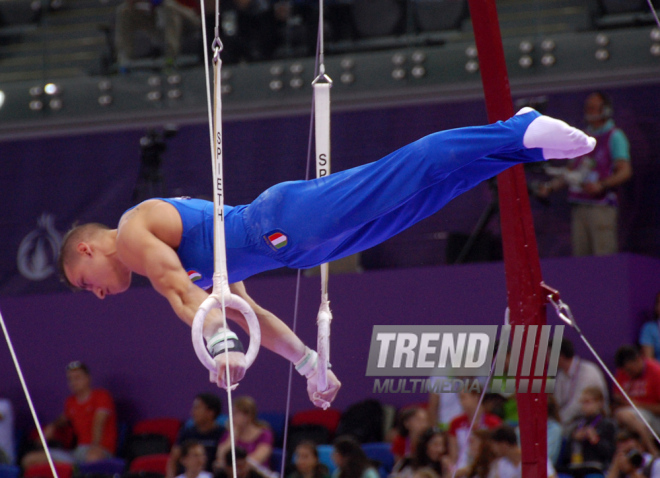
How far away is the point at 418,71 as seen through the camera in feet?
22.7

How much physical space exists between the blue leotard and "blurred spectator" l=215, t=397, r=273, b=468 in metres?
2.39

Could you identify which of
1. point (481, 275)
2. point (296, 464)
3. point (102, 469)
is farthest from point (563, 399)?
point (102, 469)

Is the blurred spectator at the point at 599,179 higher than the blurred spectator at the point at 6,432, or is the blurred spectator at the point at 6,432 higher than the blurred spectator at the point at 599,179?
the blurred spectator at the point at 599,179

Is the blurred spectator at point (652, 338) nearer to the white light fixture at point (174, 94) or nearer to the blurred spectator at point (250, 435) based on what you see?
the blurred spectator at point (250, 435)

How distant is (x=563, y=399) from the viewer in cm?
527

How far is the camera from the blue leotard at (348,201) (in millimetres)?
3133

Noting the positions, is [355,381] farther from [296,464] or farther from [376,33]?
[376,33]

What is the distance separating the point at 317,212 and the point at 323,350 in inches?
18.3

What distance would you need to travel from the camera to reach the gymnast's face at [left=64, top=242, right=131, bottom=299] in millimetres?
3201

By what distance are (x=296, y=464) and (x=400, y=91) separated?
2974 millimetres

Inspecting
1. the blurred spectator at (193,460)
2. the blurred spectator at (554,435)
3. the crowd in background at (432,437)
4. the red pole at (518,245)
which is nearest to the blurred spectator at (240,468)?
the crowd in background at (432,437)

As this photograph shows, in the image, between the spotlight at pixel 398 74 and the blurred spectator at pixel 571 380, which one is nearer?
the blurred spectator at pixel 571 380

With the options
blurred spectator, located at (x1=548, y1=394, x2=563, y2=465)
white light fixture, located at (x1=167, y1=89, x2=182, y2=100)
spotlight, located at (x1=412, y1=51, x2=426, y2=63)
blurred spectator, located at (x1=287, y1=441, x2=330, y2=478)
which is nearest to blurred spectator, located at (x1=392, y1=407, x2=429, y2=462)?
blurred spectator, located at (x1=287, y1=441, x2=330, y2=478)

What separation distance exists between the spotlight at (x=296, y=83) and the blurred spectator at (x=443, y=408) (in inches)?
107
